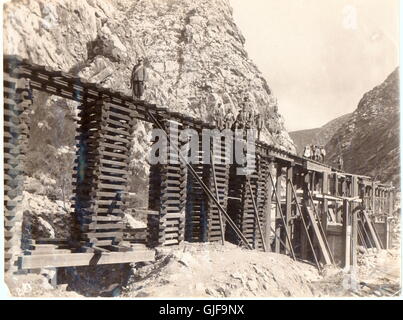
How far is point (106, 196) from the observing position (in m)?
10.2

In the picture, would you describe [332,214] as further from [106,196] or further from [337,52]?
[106,196]

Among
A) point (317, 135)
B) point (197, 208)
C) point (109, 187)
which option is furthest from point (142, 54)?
point (317, 135)

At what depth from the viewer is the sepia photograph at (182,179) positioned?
9.01 meters

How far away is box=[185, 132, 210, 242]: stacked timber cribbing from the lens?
49.6 feet

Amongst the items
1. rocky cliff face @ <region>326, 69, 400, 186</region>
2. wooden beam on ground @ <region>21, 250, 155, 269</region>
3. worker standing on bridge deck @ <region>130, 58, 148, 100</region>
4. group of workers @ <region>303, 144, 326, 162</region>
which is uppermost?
rocky cliff face @ <region>326, 69, 400, 186</region>

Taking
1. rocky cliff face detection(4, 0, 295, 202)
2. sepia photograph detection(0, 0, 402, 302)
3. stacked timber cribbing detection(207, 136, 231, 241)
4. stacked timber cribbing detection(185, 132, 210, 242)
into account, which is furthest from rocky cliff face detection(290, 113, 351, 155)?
stacked timber cribbing detection(185, 132, 210, 242)

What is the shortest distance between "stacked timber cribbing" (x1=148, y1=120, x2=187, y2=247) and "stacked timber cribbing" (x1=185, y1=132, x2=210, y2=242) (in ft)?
6.16

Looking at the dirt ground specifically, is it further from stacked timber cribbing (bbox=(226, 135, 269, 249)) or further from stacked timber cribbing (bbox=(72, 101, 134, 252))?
stacked timber cribbing (bbox=(226, 135, 269, 249))

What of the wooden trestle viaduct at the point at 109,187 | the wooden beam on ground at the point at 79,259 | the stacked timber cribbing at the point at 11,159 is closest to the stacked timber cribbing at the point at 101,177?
the wooden trestle viaduct at the point at 109,187

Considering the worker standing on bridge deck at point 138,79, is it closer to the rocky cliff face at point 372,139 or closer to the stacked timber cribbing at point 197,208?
the stacked timber cribbing at point 197,208

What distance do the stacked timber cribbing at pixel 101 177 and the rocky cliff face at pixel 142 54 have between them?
478 inches

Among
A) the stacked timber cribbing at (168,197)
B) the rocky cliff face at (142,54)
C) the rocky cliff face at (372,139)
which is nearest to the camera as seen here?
the stacked timber cribbing at (168,197)

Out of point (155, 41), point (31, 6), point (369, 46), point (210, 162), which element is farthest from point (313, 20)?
point (155, 41)

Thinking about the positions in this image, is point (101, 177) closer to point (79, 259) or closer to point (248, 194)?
point (79, 259)
